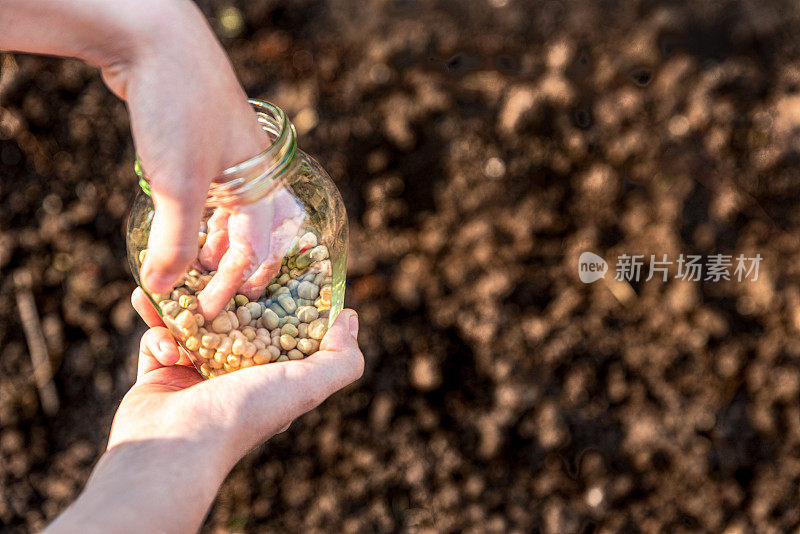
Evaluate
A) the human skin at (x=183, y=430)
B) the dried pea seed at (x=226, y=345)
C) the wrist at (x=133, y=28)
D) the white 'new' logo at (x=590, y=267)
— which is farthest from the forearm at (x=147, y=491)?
the white 'new' logo at (x=590, y=267)

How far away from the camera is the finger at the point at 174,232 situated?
2.06 feet

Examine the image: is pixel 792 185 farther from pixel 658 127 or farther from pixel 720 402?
pixel 720 402

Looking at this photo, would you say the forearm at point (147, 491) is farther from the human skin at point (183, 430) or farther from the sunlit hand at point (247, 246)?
the sunlit hand at point (247, 246)

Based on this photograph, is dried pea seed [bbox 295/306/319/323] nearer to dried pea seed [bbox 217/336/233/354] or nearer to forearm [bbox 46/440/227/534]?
dried pea seed [bbox 217/336/233/354]

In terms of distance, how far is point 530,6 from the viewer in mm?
1419

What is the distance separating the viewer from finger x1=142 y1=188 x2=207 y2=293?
2.06 ft

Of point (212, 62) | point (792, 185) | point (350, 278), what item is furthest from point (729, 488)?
point (212, 62)

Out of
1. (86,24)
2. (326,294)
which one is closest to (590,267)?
(326,294)

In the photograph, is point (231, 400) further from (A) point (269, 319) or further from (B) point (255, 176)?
(B) point (255, 176)

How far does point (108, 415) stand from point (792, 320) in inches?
59.2

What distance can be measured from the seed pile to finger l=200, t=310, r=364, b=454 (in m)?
0.03

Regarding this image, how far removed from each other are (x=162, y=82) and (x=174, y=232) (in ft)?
0.48

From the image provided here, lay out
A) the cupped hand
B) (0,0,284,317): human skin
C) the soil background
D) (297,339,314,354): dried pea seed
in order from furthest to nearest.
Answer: the soil background < (297,339,314,354): dried pea seed < the cupped hand < (0,0,284,317): human skin

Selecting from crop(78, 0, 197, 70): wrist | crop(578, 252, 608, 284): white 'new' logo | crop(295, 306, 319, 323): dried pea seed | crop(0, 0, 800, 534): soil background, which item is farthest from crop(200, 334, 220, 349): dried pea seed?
crop(578, 252, 608, 284): white 'new' logo
